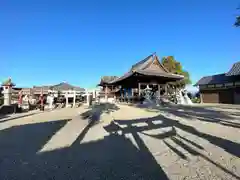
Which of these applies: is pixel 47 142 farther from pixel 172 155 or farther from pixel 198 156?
pixel 198 156

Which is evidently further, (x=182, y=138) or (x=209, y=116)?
(x=209, y=116)

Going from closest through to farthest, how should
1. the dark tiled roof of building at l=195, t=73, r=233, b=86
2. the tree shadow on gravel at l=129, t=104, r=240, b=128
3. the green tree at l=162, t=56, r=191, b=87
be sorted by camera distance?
the tree shadow on gravel at l=129, t=104, r=240, b=128 < the dark tiled roof of building at l=195, t=73, r=233, b=86 < the green tree at l=162, t=56, r=191, b=87

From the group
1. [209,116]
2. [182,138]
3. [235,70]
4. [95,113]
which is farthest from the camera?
[235,70]

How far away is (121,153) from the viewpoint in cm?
388

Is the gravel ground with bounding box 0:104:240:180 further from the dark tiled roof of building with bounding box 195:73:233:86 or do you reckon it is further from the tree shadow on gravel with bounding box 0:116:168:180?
the dark tiled roof of building with bounding box 195:73:233:86

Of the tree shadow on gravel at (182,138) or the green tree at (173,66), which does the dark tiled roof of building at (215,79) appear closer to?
the green tree at (173,66)

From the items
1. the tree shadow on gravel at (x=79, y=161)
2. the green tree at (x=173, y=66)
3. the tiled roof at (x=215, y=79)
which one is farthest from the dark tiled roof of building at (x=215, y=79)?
the tree shadow on gravel at (x=79, y=161)

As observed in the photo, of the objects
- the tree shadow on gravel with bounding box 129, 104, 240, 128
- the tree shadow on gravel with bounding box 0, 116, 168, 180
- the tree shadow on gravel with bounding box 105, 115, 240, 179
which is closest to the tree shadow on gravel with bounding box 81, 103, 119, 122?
the tree shadow on gravel with bounding box 105, 115, 240, 179

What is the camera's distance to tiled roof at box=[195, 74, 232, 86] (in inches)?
984

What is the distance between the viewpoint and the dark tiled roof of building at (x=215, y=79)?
81.7ft

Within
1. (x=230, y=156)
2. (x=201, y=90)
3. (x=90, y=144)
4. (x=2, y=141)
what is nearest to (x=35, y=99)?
(x=2, y=141)

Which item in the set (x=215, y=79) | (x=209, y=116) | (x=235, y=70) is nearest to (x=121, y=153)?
(x=209, y=116)

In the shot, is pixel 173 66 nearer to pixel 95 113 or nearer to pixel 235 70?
pixel 235 70

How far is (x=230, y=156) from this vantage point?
142 inches
